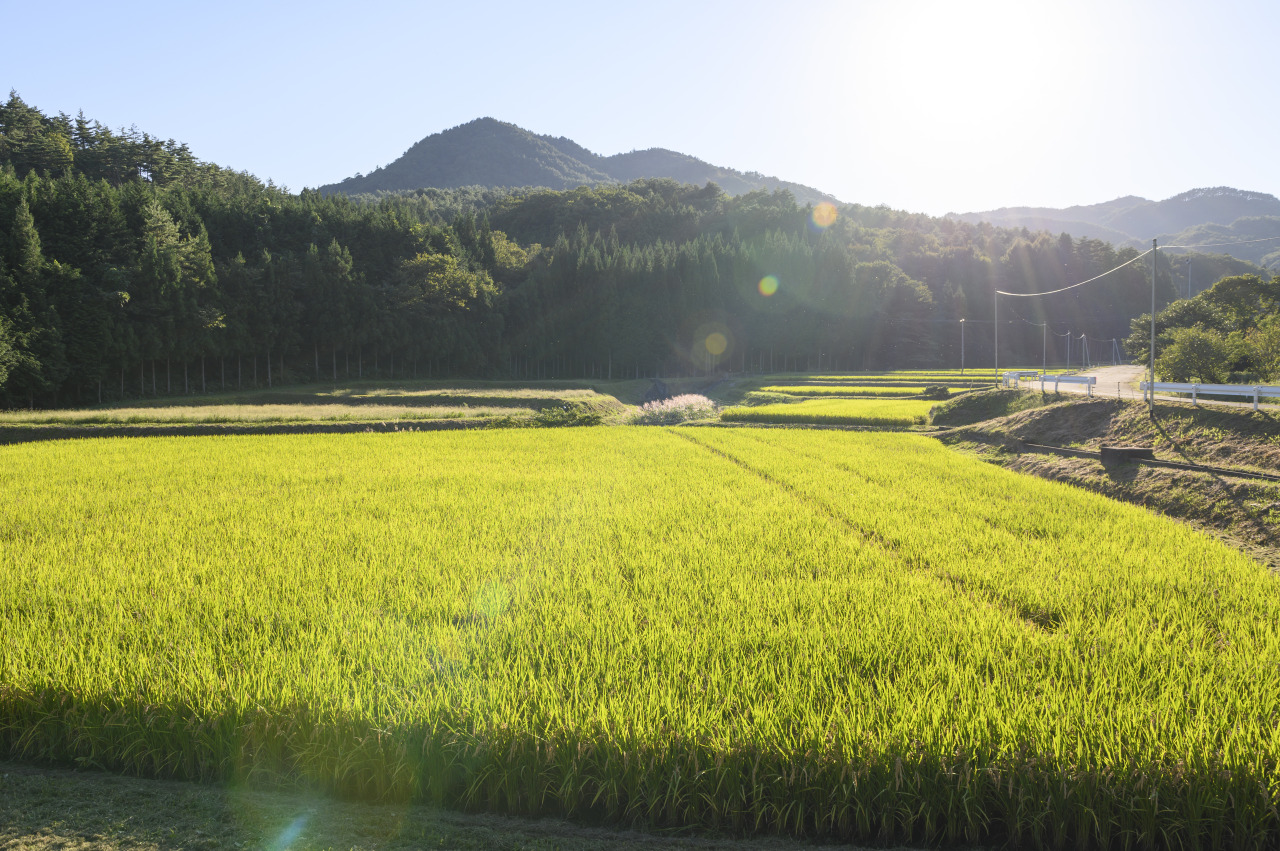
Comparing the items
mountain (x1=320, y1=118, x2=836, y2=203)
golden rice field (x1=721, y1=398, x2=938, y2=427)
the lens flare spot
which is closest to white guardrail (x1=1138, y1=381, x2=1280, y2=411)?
golden rice field (x1=721, y1=398, x2=938, y2=427)

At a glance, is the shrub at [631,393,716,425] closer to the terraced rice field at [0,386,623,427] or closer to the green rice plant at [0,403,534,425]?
the terraced rice field at [0,386,623,427]

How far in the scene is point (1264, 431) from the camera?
11.1 m

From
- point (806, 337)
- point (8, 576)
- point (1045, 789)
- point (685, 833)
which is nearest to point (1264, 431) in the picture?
point (1045, 789)

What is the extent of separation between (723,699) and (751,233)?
90.4 metres

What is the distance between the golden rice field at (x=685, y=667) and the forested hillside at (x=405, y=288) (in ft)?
103

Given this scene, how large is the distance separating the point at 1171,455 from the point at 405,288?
45.1 metres

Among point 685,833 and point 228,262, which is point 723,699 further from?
point 228,262

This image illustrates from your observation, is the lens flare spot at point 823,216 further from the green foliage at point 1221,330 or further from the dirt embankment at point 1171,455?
the dirt embankment at point 1171,455

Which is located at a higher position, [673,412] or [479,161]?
[479,161]

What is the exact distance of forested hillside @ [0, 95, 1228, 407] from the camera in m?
33.2

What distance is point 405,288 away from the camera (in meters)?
A: 47.7

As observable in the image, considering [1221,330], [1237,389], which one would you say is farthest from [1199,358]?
[1221,330]

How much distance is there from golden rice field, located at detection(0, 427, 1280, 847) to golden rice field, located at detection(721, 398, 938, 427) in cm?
1589

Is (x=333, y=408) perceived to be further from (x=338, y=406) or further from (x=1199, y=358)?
(x=1199, y=358)
